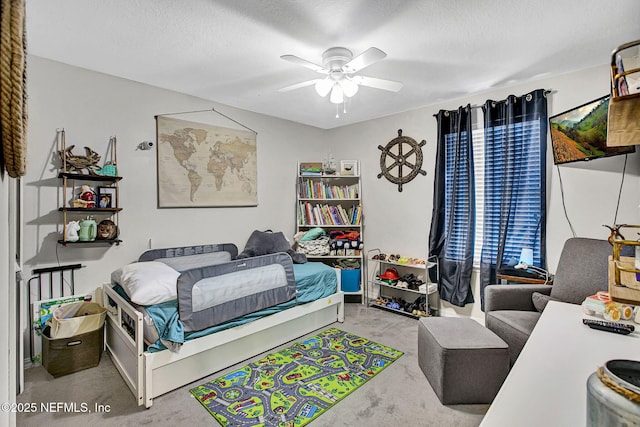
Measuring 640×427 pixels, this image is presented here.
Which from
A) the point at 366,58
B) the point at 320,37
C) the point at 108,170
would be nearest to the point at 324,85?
the point at 320,37

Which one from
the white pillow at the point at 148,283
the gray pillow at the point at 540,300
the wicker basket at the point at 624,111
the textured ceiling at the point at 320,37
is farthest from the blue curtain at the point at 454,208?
the white pillow at the point at 148,283

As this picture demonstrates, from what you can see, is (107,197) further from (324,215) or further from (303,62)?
(324,215)

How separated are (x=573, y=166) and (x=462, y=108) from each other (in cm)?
115

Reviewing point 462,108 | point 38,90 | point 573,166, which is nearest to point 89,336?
point 38,90

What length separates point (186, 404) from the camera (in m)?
2.03

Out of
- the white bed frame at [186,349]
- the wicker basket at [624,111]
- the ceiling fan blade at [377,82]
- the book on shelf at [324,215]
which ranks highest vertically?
the ceiling fan blade at [377,82]

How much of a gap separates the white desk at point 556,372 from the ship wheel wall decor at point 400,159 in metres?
2.48

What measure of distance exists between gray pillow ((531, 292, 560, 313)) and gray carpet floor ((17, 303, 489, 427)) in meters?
0.87

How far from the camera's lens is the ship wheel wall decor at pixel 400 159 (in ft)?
12.3

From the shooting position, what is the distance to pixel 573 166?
274cm

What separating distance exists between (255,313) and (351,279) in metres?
1.64

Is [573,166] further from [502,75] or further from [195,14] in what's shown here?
[195,14]

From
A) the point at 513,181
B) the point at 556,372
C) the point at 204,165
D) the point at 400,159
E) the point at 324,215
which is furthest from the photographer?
the point at 324,215

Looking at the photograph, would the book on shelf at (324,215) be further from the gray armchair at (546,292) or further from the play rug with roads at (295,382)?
the gray armchair at (546,292)
